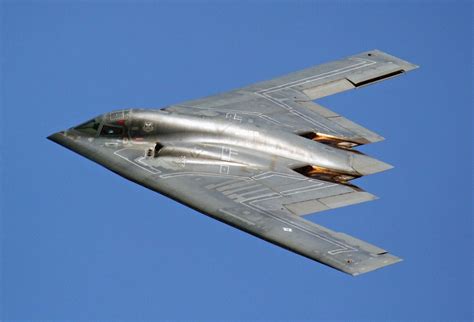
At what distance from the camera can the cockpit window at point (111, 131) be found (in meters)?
46.8

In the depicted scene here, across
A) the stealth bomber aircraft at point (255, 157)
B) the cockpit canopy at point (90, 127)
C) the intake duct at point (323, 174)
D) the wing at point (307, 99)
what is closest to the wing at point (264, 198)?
the stealth bomber aircraft at point (255, 157)

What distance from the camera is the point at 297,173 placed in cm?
4466

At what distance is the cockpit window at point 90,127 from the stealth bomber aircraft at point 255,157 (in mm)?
33

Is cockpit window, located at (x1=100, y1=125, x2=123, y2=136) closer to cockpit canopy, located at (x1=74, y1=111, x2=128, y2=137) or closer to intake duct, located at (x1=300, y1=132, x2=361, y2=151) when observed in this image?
cockpit canopy, located at (x1=74, y1=111, x2=128, y2=137)

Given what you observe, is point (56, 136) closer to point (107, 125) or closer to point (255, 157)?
point (107, 125)

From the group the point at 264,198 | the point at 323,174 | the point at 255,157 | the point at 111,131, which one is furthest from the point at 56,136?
the point at 323,174

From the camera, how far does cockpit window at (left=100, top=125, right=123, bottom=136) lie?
46.8 m

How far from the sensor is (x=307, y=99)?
49781 millimetres

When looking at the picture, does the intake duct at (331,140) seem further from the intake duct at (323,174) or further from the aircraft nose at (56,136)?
the aircraft nose at (56,136)

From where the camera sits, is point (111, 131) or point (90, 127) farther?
point (90, 127)

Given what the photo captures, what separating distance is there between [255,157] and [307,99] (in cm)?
532

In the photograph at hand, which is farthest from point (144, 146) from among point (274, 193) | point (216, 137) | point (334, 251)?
point (334, 251)

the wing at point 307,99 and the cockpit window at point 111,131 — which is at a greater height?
the wing at point 307,99

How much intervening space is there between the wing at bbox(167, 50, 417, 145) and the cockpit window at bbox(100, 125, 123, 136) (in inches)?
81.1
